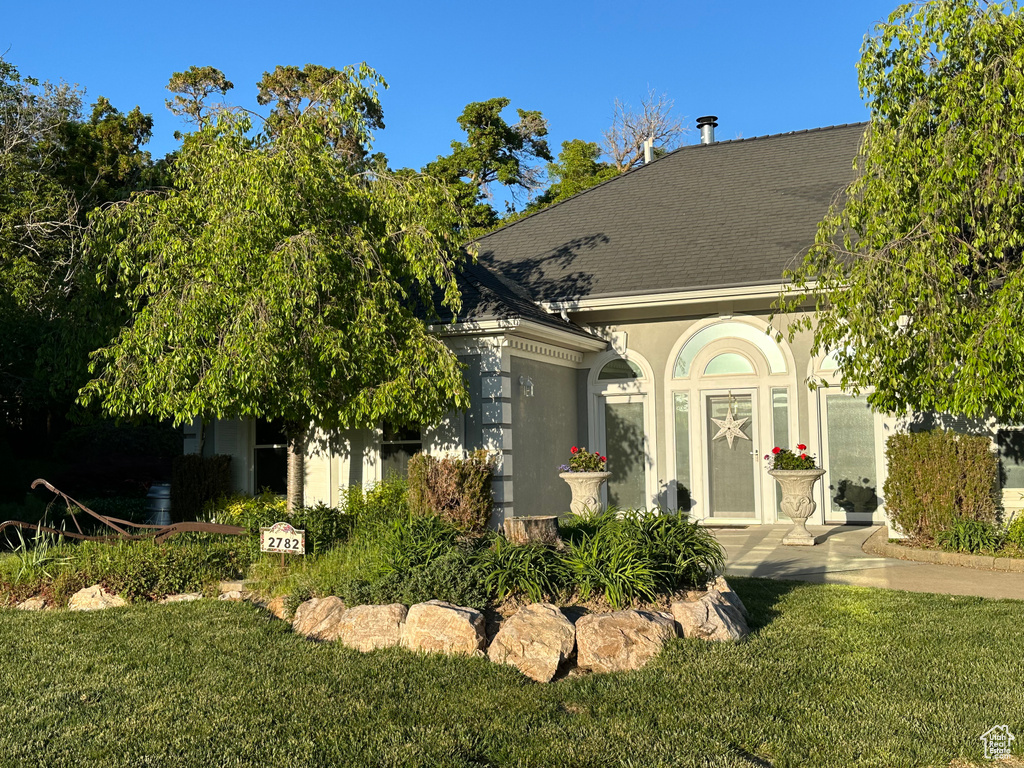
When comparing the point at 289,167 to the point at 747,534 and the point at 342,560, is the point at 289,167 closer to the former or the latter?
the point at 342,560

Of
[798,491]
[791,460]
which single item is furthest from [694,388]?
[798,491]

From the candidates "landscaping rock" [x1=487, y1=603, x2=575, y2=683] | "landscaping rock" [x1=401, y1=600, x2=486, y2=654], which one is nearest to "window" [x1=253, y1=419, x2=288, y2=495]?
"landscaping rock" [x1=401, y1=600, x2=486, y2=654]

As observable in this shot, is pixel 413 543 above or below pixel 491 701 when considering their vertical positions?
above

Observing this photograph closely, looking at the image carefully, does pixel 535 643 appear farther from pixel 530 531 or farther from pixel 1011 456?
pixel 1011 456

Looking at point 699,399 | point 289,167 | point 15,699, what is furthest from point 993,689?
point 699,399

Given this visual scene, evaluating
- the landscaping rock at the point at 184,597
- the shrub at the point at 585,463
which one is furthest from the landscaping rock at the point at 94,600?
the shrub at the point at 585,463

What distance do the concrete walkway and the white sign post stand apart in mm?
4451

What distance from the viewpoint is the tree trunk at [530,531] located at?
7.16 metres

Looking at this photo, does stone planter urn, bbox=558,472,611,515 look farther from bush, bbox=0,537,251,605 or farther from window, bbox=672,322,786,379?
bush, bbox=0,537,251,605

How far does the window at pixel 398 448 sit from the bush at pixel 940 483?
637 cm

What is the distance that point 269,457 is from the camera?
46.0ft

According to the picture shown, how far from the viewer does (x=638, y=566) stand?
21.6ft

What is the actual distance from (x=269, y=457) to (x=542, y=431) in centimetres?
428

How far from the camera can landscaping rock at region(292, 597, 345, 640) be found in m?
6.33
